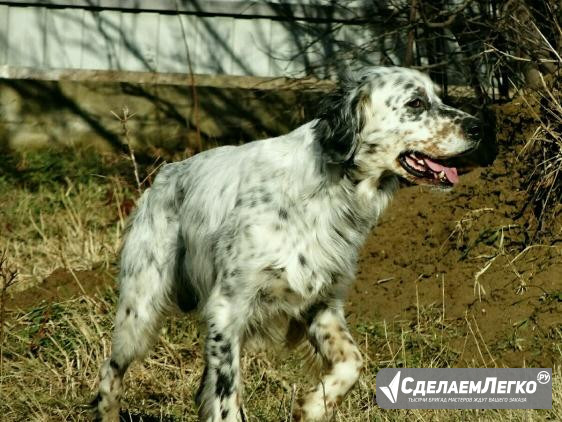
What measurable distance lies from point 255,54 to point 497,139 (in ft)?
11.6

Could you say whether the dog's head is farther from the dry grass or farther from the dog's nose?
the dry grass

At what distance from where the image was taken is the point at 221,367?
496 cm

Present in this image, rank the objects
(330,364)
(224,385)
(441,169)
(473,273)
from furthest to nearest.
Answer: (473,273) < (330,364) < (441,169) < (224,385)

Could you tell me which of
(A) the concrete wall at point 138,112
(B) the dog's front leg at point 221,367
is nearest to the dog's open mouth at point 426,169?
(B) the dog's front leg at point 221,367

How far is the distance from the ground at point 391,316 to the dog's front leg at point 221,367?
618 mm

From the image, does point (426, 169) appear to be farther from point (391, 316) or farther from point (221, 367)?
point (391, 316)

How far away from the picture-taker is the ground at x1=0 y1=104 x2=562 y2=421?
5.92 m

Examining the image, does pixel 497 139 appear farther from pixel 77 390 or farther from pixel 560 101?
pixel 77 390

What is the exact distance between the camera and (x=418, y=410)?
5387mm

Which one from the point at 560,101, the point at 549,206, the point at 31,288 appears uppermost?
the point at 560,101

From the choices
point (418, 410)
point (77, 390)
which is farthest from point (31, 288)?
point (418, 410)

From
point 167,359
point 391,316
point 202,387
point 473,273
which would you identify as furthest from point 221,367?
point 473,273

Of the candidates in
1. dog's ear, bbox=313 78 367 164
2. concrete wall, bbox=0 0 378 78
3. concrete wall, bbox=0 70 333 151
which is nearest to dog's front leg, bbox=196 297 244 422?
dog's ear, bbox=313 78 367 164

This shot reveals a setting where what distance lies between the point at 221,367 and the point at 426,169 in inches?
51.8
